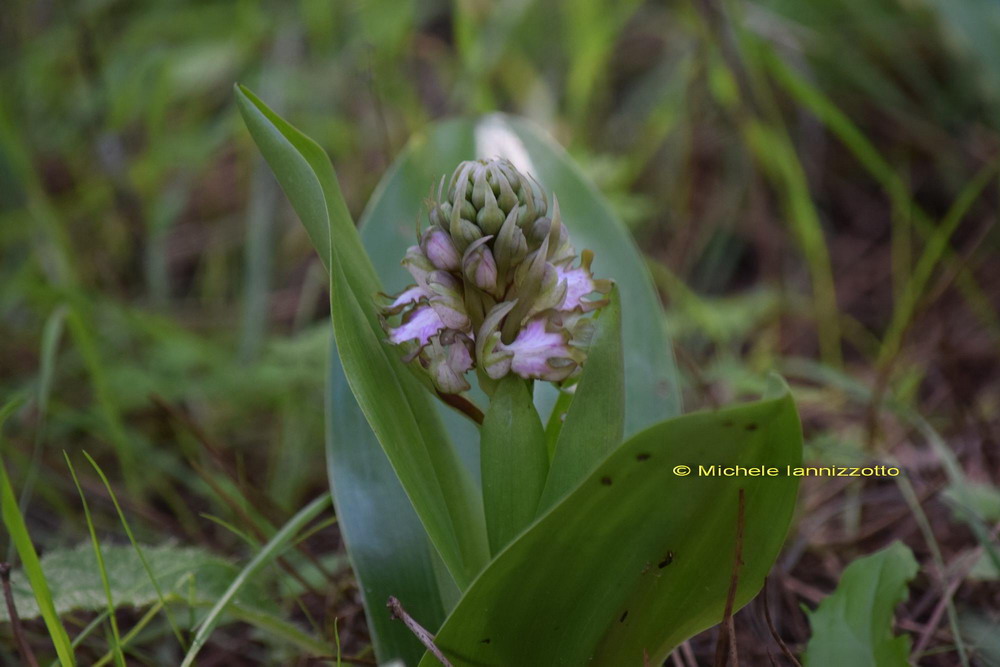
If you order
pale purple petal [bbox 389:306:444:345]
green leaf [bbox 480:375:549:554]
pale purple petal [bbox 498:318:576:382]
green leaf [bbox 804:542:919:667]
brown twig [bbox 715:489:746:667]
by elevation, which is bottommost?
green leaf [bbox 804:542:919:667]

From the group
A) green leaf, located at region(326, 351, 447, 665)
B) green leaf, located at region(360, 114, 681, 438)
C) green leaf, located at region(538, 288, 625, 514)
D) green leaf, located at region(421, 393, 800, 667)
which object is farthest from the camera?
green leaf, located at region(360, 114, 681, 438)

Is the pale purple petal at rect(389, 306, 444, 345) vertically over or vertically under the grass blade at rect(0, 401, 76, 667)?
over

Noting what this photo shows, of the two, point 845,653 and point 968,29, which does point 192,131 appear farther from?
point 845,653

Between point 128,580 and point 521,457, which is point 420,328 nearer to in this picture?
point 521,457

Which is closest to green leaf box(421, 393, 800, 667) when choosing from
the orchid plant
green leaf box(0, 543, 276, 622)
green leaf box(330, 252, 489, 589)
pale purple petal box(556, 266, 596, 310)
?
the orchid plant

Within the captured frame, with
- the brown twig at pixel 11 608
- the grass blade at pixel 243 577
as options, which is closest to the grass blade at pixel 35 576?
the brown twig at pixel 11 608

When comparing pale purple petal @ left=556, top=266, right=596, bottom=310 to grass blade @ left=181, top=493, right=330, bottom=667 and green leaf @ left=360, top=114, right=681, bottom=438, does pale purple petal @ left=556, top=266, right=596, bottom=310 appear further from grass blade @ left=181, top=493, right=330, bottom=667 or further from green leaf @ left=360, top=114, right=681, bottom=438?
grass blade @ left=181, top=493, right=330, bottom=667

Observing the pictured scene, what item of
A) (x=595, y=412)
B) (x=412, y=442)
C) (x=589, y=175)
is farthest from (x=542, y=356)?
(x=589, y=175)

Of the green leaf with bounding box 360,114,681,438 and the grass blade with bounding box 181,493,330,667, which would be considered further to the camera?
the green leaf with bounding box 360,114,681,438
